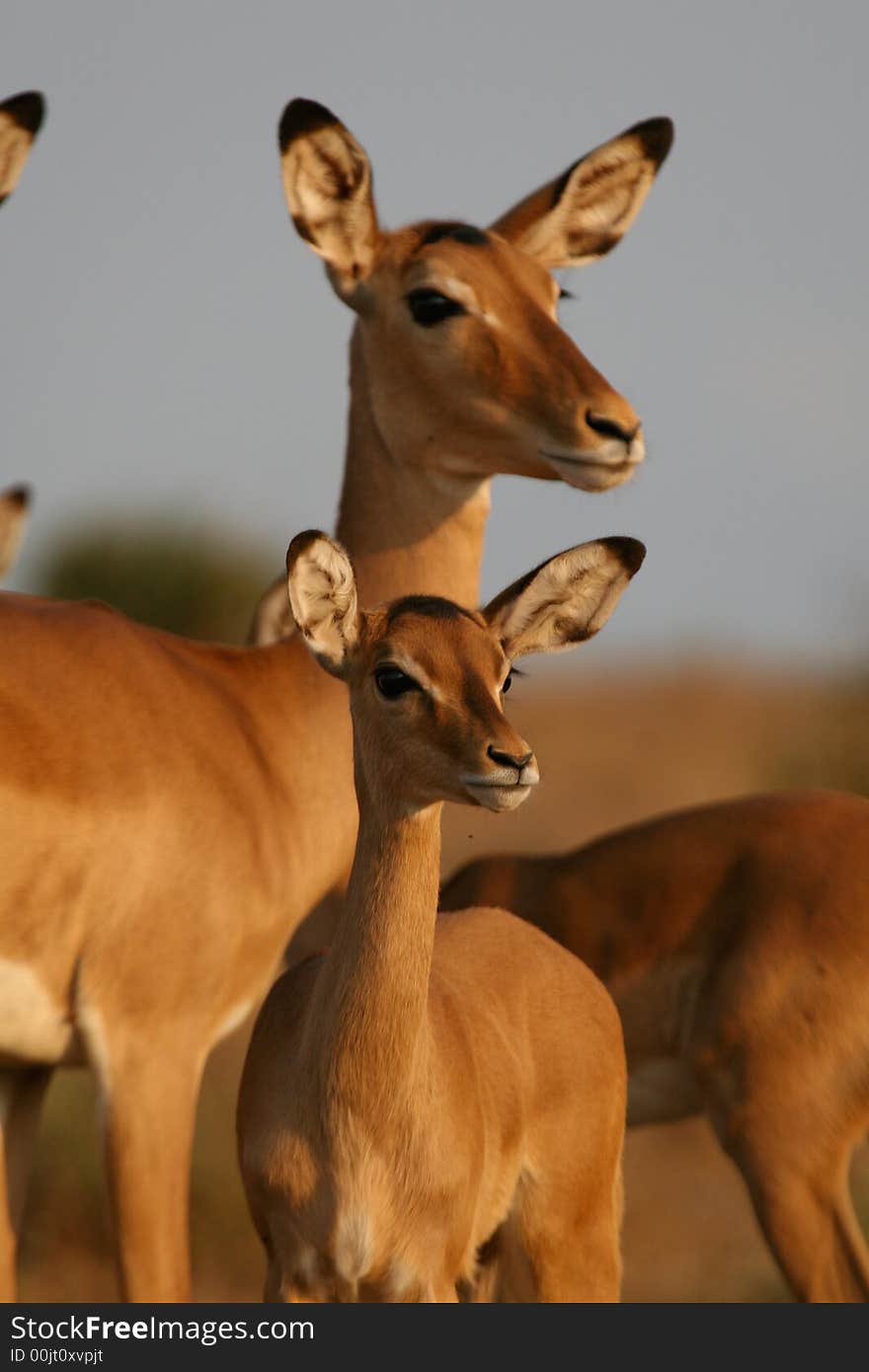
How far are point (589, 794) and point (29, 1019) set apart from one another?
53.1 feet

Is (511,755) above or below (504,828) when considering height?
above

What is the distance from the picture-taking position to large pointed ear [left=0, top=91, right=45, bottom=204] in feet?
22.5

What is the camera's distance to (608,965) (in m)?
7.74

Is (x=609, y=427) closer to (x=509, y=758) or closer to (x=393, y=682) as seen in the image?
(x=393, y=682)

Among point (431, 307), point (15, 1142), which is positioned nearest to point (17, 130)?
point (431, 307)

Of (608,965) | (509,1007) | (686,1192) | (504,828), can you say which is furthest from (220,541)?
(509,1007)

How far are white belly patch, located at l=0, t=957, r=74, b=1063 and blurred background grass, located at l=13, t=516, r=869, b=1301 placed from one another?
1.49 m

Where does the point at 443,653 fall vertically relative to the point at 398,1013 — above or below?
above

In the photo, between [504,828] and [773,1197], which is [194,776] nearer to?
[773,1197]

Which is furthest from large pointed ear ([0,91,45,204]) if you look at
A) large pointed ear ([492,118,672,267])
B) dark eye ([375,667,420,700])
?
dark eye ([375,667,420,700])

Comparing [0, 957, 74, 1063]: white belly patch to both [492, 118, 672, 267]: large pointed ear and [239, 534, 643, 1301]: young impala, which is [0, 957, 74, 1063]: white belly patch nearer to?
[239, 534, 643, 1301]: young impala

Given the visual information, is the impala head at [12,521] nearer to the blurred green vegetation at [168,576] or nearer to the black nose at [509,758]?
the black nose at [509,758]

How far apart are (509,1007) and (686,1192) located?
6536mm

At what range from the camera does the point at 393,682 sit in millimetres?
5105
